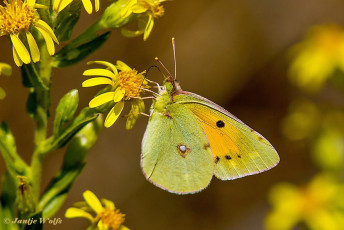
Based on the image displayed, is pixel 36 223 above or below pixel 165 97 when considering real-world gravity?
below

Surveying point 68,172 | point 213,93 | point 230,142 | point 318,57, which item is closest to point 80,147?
point 68,172

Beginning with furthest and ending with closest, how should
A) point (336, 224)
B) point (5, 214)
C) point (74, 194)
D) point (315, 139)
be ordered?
point (74, 194) < point (315, 139) < point (336, 224) < point (5, 214)

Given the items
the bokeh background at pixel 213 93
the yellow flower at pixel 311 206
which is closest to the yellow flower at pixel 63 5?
the yellow flower at pixel 311 206

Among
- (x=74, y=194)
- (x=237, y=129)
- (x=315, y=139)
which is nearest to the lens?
(x=237, y=129)

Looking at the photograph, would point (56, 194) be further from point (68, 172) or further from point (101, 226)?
point (101, 226)

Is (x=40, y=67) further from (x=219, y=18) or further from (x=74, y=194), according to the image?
(x=219, y=18)

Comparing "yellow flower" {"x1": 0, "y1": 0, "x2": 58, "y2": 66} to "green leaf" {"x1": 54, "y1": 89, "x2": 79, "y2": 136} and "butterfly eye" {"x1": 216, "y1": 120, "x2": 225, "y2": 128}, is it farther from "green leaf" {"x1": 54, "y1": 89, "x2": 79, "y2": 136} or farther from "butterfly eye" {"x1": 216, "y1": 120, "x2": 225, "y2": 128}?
"butterfly eye" {"x1": 216, "y1": 120, "x2": 225, "y2": 128}

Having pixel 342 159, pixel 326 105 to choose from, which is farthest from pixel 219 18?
pixel 342 159
